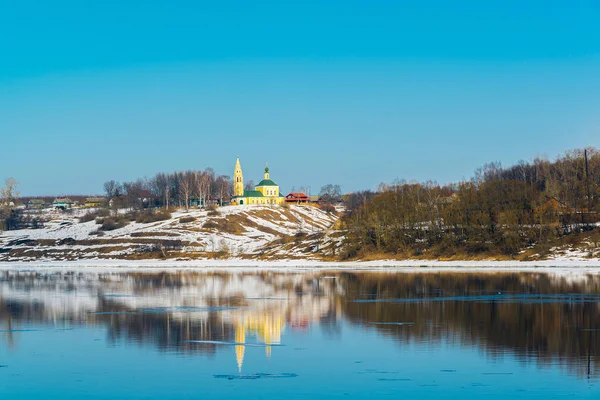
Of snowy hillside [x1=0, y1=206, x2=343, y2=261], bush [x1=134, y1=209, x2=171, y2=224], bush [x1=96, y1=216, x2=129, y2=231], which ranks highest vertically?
bush [x1=134, y1=209, x2=171, y2=224]

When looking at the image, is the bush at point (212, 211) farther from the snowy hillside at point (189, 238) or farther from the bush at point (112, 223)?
the bush at point (112, 223)

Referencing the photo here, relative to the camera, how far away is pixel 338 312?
4097 centimetres

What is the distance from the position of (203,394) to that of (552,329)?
1716 centimetres

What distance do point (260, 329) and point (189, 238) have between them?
102 metres

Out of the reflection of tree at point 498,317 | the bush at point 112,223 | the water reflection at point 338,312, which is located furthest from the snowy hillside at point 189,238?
the reflection of tree at point 498,317

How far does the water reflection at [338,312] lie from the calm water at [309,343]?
119mm

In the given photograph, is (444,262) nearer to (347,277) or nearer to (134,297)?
(347,277)

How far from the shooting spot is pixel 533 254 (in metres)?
84.3

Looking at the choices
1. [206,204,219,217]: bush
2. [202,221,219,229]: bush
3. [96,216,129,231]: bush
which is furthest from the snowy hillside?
[96,216,129,231]: bush

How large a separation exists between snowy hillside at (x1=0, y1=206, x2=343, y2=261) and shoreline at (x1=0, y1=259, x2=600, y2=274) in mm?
5556

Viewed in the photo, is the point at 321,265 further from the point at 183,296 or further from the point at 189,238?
the point at 189,238

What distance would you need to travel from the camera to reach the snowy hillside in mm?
114562

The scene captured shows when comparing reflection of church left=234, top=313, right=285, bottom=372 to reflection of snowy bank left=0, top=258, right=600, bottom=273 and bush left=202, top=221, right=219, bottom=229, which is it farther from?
bush left=202, top=221, right=219, bottom=229

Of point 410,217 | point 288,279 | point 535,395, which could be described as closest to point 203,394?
point 535,395
